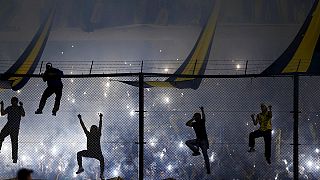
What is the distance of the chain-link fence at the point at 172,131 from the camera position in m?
29.2

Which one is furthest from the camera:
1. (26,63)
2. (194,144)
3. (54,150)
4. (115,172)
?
(54,150)

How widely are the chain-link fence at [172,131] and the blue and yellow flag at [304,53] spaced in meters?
13.6

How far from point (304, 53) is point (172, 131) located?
20981 mm

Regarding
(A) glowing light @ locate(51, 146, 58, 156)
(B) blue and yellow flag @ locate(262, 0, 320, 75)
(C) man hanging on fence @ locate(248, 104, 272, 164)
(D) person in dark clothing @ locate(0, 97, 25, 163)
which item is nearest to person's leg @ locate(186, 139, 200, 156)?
(C) man hanging on fence @ locate(248, 104, 272, 164)

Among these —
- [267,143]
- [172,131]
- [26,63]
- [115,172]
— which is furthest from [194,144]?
[172,131]

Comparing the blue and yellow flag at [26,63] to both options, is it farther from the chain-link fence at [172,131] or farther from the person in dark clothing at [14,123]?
the chain-link fence at [172,131]

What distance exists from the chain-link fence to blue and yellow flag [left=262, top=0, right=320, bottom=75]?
1361 centimetres

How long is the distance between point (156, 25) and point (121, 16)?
3.46 metres

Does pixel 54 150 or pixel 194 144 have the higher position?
pixel 194 144

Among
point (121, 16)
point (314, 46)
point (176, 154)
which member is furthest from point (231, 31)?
point (314, 46)

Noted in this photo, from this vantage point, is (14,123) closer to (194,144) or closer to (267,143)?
(194,144)

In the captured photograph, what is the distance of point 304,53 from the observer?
1341 cm

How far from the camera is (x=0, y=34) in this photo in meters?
42.7

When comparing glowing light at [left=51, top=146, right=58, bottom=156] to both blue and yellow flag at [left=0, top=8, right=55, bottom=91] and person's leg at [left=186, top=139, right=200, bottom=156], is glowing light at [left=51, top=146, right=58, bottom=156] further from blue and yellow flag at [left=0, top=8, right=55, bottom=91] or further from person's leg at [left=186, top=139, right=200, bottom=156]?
person's leg at [left=186, top=139, right=200, bottom=156]
